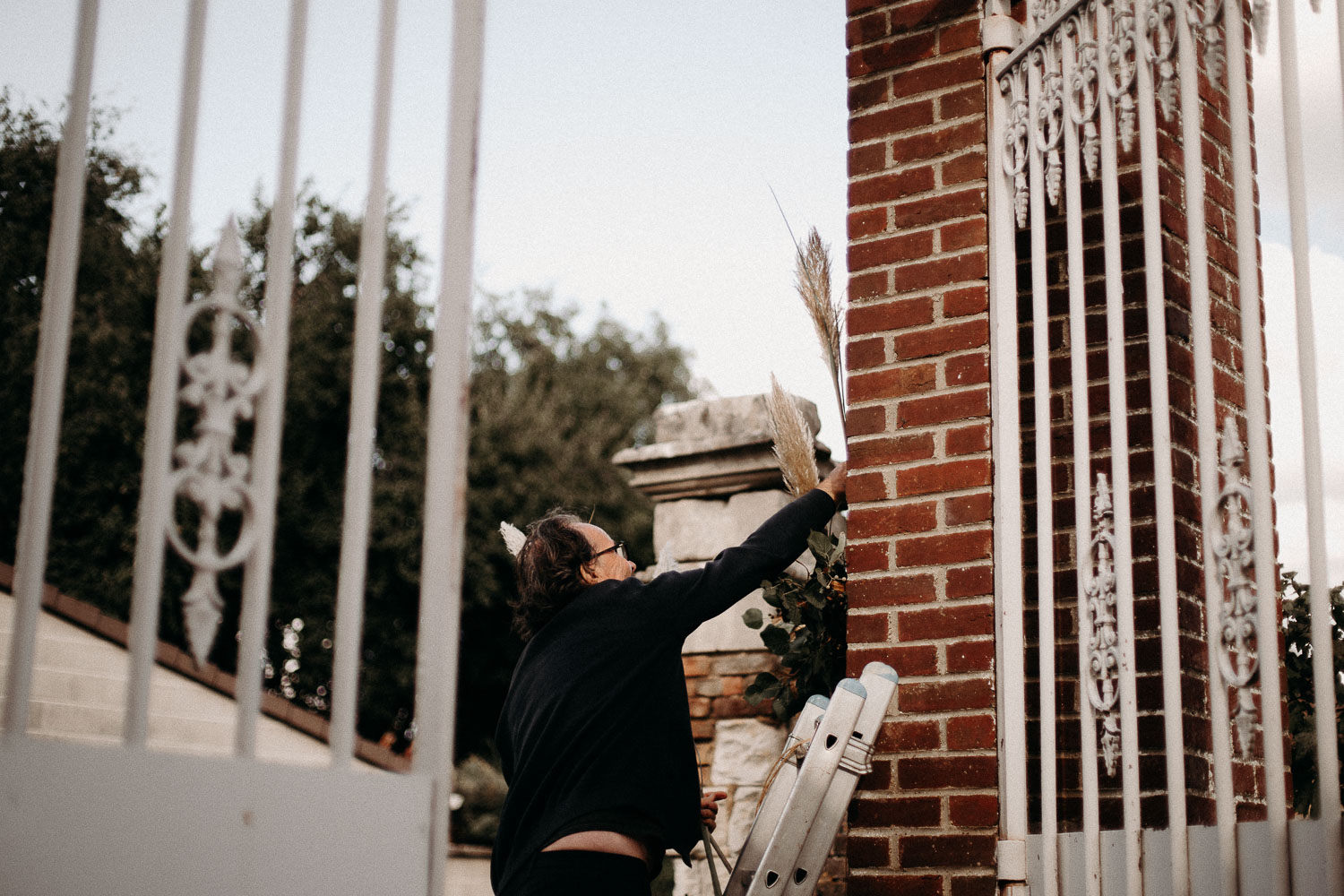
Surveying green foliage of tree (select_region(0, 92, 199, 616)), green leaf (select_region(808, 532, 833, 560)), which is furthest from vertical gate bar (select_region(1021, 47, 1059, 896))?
green foliage of tree (select_region(0, 92, 199, 616))

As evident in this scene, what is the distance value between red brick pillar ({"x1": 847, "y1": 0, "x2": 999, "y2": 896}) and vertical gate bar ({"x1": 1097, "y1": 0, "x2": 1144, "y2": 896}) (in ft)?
1.26

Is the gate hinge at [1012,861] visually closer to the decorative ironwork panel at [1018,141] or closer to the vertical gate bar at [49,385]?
the decorative ironwork panel at [1018,141]

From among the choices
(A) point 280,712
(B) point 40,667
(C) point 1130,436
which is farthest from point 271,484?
(A) point 280,712

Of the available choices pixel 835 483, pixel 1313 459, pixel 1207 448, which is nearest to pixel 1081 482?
pixel 1207 448

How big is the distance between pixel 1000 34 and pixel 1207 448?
1.33m

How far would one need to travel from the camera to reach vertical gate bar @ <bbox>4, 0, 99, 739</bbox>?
1.26 m

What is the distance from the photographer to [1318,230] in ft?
6.78

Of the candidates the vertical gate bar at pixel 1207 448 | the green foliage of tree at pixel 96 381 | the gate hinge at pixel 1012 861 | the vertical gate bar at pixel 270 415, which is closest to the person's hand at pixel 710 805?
the gate hinge at pixel 1012 861

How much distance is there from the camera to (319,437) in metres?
15.9

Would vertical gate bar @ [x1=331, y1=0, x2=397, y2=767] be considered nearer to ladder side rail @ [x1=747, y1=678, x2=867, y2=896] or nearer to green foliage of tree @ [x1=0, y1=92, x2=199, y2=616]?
ladder side rail @ [x1=747, y1=678, x2=867, y2=896]

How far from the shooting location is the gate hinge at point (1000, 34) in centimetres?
298

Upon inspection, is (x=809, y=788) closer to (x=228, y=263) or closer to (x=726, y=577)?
(x=726, y=577)

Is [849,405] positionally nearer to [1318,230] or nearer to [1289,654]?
[1318,230]

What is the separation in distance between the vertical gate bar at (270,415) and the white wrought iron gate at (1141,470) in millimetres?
1544
